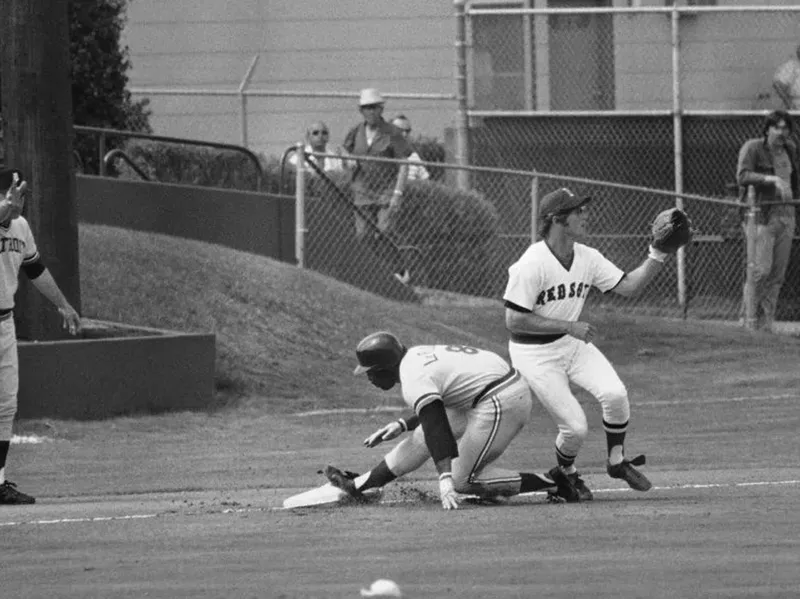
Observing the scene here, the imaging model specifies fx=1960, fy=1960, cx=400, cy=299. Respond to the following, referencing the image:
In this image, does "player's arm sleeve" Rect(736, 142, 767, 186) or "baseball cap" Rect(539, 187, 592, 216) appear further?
"player's arm sleeve" Rect(736, 142, 767, 186)

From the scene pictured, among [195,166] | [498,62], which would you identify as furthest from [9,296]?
[498,62]

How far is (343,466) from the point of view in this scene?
43.8 feet

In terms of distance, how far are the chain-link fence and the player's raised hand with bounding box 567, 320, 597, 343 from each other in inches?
362

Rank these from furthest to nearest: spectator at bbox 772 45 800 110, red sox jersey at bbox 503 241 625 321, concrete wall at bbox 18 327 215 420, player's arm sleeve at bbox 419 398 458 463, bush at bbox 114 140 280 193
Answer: bush at bbox 114 140 280 193, spectator at bbox 772 45 800 110, concrete wall at bbox 18 327 215 420, red sox jersey at bbox 503 241 625 321, player's arm sleeve at bbox 419 398 458 463

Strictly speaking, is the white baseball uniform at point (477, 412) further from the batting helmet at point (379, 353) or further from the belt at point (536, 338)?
the belt at point (536, 338)

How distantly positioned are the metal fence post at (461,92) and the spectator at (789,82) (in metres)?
3.47

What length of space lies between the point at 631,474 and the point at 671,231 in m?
1.45

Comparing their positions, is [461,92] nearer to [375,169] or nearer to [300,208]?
[375,169]

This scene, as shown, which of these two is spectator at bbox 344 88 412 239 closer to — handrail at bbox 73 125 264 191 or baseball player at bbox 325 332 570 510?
handrail at bbox 73 125 264 191

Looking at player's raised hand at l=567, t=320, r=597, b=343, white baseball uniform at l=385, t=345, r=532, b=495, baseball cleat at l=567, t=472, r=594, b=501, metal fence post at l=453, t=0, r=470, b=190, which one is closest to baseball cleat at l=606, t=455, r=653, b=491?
baseball cleat at l=567, t=472, r=594, b=501

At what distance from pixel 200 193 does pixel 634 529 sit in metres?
11.9

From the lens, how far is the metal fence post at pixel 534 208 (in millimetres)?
20328

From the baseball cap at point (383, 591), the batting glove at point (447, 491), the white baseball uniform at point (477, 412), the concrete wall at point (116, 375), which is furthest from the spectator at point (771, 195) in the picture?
the baseball cap at point (383, 591)

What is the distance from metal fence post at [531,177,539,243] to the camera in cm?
2033
